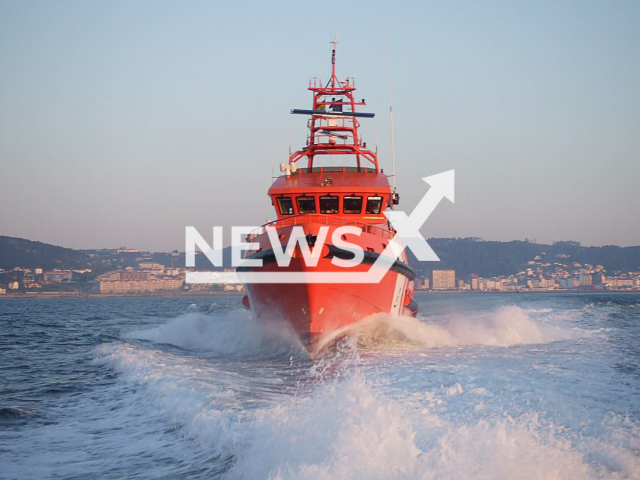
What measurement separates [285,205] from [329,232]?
381cm

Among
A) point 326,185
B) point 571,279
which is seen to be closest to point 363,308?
point 326,185

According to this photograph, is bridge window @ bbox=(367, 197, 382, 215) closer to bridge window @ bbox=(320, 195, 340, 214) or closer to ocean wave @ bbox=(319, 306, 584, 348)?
bridge window @ bbox=(320, 195, 340, 214)

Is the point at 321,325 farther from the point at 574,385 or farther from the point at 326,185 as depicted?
the point at 574,385

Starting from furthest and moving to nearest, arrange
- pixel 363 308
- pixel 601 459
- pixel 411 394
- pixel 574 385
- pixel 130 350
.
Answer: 1. pixel 130 350
2. pixel 363 308
3. pixel 574 385
4. pixel 411 394
5. pixel 601 459

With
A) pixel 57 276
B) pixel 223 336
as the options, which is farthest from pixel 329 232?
pixel 57 276

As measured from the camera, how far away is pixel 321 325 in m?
14.9

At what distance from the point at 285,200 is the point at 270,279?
3692 mm

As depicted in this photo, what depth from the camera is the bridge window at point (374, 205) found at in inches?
726

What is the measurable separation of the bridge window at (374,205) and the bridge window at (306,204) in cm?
154

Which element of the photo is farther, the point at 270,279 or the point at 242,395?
the point at 270,279

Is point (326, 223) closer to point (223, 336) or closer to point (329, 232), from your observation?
point (329, 232)

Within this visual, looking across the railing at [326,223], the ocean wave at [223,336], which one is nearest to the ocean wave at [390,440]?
the ocean wave at [223,336]

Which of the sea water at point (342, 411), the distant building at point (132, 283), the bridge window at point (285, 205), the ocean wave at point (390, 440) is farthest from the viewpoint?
the distant building at point (132, 283)

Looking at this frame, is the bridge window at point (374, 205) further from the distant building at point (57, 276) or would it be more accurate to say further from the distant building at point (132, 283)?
the distant building at point (57, 276)
